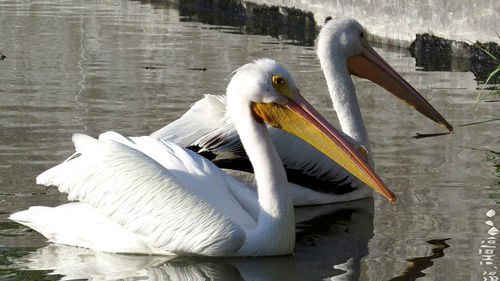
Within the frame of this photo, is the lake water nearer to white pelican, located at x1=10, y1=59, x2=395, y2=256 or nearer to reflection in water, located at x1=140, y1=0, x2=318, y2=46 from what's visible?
white pelican, located at x1=10, y1=59, x2=395, y2=256

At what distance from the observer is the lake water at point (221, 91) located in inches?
173

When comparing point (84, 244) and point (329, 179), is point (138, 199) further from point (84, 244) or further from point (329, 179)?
point (329, 179)

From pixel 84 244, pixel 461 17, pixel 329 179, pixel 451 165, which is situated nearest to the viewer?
pixel 84 244

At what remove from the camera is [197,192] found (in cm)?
441

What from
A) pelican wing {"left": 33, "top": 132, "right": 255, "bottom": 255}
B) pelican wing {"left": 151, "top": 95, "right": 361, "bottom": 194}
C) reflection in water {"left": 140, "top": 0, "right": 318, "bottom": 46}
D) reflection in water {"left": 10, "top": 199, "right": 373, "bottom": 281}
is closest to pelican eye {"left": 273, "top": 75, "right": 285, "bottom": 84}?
pelican wing {"left": 33, "top": 132, "right": 255, "bottom": 255}

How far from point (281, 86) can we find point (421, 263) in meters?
1.01

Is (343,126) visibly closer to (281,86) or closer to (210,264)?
(281,86)

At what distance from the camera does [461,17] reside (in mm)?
10789

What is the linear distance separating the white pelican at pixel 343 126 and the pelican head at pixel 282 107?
2.88 feet

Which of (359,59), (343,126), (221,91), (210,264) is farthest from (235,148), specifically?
(221,91)


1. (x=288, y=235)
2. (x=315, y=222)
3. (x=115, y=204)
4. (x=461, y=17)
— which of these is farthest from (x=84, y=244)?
(x=461, y=17)

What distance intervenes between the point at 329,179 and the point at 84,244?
161cm

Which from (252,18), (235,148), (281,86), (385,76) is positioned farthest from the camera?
(252,18)

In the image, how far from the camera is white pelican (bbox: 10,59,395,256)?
4301mm
